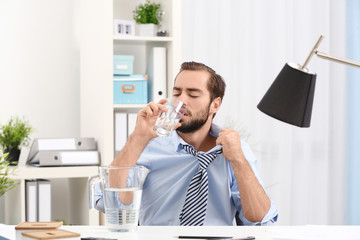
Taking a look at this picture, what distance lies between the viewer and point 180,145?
6.86ft

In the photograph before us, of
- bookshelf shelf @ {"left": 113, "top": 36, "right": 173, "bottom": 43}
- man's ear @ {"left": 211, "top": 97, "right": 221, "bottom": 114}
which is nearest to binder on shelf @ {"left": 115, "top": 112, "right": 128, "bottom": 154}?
bookshelf shelf @ {"left": 113, "top": 36, "right": 173, "bottom": 43}

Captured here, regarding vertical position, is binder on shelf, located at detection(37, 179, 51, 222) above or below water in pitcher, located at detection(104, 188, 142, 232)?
below

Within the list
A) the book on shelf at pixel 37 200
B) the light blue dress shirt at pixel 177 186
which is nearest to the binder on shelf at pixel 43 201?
the book on shelf at pixel 37 200

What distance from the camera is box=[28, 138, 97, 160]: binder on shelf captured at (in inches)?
119

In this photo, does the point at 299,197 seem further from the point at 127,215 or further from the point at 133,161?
the point at 127,215

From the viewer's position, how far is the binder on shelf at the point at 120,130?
3057mm

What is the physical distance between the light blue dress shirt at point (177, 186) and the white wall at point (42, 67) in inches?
59.7

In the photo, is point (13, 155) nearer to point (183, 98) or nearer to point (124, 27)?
point (124, 27)

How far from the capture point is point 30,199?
294cm

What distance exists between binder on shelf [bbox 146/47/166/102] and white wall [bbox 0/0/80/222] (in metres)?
0.61

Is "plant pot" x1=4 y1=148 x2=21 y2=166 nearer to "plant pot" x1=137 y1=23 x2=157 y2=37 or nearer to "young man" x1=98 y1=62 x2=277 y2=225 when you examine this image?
"plant pot" x1=137 y1=23 x2=157 y2=37

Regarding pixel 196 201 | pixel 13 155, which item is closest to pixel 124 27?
pixel 13 155

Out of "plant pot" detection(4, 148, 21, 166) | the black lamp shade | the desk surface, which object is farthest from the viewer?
"plant pot" detection(4, 148, 21, 166)

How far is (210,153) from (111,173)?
0.67 metres
